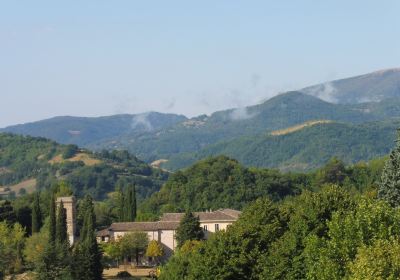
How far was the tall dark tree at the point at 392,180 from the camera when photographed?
5559cm

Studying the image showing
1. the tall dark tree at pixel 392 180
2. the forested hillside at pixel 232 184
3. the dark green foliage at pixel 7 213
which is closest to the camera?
the tall dark tree at pixel 392 180

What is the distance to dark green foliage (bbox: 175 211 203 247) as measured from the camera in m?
91.5

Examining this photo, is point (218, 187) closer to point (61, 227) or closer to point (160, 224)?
point (160, 224)

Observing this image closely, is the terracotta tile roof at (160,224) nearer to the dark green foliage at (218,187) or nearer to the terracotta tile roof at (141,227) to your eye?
the terracotta tile roof at (141,227)

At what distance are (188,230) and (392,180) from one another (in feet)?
128

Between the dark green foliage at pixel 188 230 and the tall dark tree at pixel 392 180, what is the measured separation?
37081 millimetres

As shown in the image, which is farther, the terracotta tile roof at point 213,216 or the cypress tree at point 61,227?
the terracotta tile roof at point 213,216

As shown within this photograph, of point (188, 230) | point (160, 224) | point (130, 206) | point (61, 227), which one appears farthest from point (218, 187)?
Result: point (61, 227)

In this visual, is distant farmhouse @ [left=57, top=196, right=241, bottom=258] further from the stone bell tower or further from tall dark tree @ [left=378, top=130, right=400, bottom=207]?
tall dark tree @ [left=378, top=130, right=400, bottom=207]

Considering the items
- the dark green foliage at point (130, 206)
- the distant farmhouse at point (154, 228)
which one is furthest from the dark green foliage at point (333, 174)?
the distant farmhouse at point (154, 228)

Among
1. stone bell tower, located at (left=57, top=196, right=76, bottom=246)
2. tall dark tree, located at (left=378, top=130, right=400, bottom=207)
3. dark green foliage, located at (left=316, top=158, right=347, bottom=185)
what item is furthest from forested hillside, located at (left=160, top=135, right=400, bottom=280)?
dark green foliage, located at (left=316, top=158, right=347, bottom=185)

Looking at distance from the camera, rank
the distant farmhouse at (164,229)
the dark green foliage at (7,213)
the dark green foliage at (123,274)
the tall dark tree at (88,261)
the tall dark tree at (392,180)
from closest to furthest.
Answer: the tall dark tree at (392,180) < the tall dark tree at (88,261) < the dark green foliage at (123,274) < the distant farmhouse at (164,229) < the dark green foliage at (7,213)

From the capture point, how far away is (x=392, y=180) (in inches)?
2203

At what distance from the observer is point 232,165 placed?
150 meters
